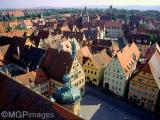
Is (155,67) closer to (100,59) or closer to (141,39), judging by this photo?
(100,59)

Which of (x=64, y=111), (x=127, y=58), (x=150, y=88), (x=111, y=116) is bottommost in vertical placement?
(x=111, y=116)

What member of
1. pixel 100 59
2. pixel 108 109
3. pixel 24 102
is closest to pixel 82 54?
pixel 100 59

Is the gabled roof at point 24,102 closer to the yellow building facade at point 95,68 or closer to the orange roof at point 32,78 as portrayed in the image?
the orange roof at point 32,78

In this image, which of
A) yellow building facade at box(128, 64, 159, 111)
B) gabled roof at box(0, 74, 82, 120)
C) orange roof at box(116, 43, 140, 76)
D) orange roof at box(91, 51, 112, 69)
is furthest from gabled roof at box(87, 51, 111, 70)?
Answer: gabled roof at box(0, 74, 82, 120)

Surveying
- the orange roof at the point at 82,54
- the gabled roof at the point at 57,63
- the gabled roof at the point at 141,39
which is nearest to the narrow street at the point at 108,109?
the gabled roof at the point at 57,63

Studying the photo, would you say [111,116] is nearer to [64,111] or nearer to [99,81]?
[99,81]

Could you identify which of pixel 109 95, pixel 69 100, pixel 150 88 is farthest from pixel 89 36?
pixel 69 100

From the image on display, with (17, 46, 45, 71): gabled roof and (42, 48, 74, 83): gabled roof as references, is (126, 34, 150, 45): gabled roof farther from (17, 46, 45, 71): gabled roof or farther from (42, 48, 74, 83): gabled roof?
(42, 48, 74, 83): gabled roof
